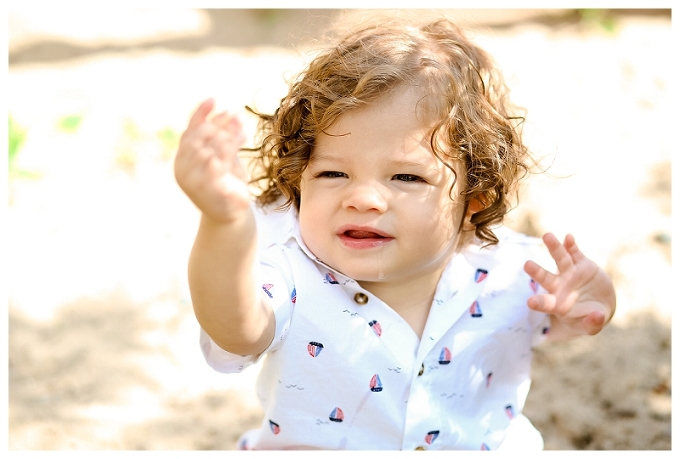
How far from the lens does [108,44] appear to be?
16.1 ft

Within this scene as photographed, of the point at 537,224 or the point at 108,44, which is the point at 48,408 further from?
the point at 108,44

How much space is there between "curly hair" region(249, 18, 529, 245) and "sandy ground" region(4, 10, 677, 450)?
8.4 inches

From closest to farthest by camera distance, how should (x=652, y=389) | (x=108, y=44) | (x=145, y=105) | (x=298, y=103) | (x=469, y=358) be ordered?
(x=298, y=103)
(x=469, y=358)
(x=652, y=389)
(x=145, y=105)
(x=108, y=44)

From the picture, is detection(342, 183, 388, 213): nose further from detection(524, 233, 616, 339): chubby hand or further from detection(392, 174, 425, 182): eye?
detection(524, 233, 616, 339): chubby hand

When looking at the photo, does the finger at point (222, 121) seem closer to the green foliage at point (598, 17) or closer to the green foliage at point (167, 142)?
the green foliage at point (167, 142)

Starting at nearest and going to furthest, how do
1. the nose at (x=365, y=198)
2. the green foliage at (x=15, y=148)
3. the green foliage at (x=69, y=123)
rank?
the nose at (x=365, y=198)
the green foliage at (x=15, y=148)
the green foliage at (x=69, y=123)

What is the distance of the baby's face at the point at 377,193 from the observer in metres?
1.71

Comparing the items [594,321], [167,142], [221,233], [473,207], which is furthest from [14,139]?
[594,321]

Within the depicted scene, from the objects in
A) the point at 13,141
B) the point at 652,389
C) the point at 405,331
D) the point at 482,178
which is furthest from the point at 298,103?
the point at 13,141

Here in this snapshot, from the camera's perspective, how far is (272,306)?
68.5 inches

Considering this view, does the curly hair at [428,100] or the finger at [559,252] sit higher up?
the curly hair at [428,100]

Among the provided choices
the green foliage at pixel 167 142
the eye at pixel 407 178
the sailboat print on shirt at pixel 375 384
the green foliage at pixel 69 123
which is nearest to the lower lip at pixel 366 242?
the eye at pixel 407 178

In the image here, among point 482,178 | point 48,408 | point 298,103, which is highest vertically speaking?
→ point 298,103

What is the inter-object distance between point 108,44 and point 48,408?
9.34ft
